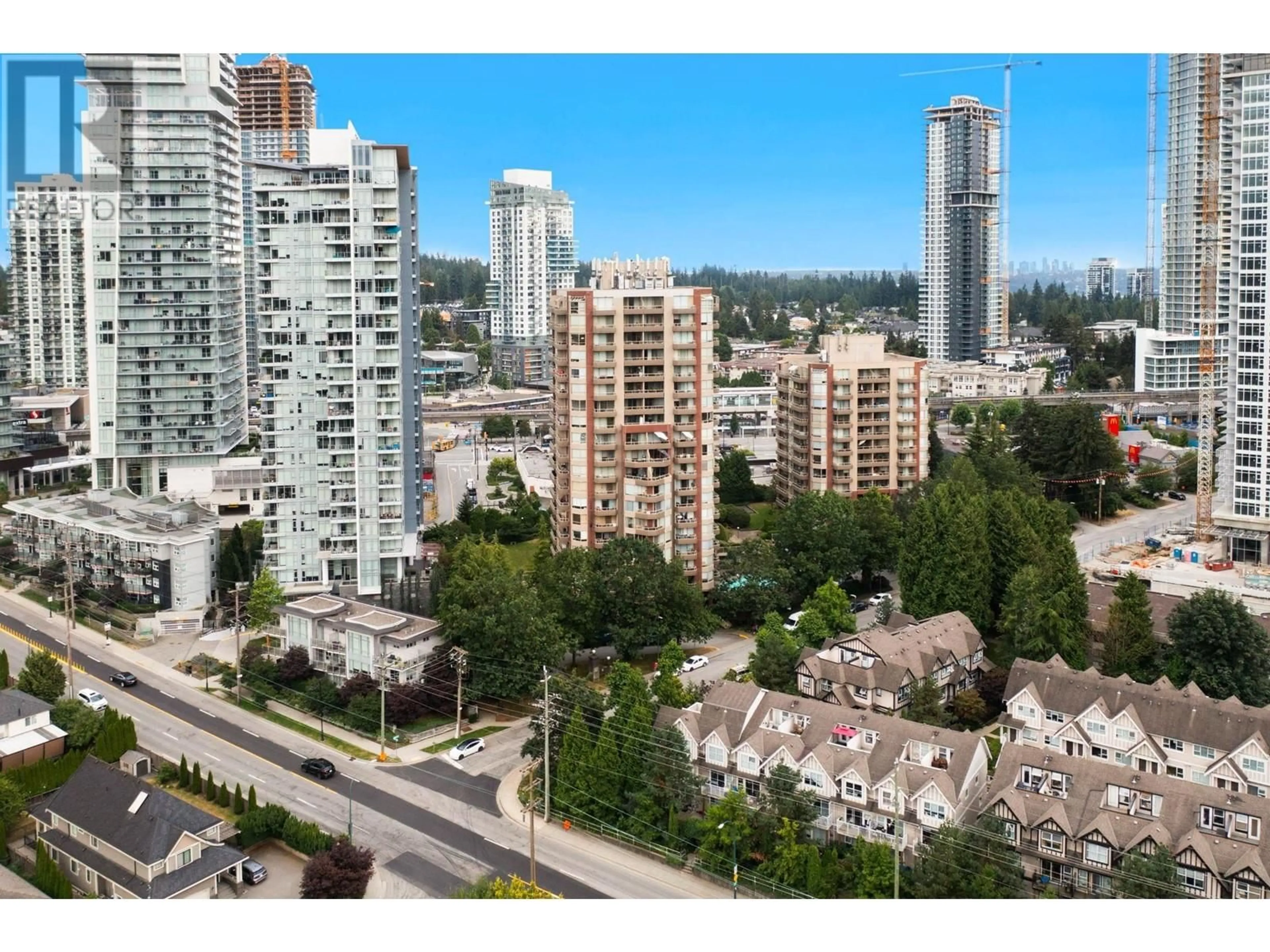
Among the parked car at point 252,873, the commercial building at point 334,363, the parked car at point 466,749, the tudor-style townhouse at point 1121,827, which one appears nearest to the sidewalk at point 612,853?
the parked car at point 466,749

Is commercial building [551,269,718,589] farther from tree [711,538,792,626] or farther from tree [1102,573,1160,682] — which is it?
tree [1102,573,1160,682]

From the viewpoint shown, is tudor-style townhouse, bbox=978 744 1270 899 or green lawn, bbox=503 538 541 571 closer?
tudor-style townhouse, bbox=978 744 1270 899

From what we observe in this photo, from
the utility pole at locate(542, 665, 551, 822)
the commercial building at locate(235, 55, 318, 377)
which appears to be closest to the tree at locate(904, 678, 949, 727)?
the utility pole at locate(542, 665, 551, 822)

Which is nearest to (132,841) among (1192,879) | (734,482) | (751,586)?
(1192,879)

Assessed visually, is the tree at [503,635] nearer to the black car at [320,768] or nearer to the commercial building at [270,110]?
the black car at [320,768]

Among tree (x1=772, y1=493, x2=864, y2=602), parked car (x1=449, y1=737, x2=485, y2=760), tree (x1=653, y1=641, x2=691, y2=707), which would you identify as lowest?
parked car (x1=449, y1=737, x2=485, y2=760)

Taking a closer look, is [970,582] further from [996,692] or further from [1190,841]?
[1190,841]
